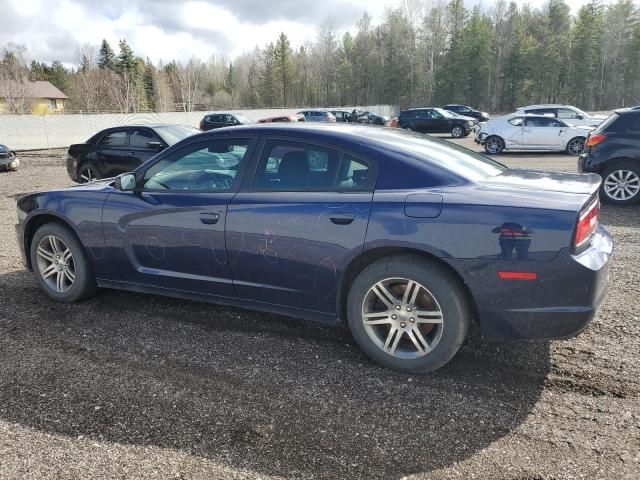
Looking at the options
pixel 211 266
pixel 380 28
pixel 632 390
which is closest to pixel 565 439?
pixel 632 390

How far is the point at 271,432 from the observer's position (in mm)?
2590

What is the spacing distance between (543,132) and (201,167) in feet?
53.3

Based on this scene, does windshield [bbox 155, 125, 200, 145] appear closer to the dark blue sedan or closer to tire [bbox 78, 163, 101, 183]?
tire [bbox 78, 163, 101, 183]

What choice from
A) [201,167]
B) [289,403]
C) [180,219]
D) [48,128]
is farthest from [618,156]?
[48,128]

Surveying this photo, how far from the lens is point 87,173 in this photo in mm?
10195

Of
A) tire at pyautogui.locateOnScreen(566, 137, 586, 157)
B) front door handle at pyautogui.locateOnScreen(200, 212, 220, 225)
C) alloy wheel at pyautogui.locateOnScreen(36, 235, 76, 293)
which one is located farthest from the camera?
tire at pyautogui.locateOnScreen(566, 137, 586, 157)

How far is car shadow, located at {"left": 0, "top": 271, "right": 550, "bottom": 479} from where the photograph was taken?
8.08ft

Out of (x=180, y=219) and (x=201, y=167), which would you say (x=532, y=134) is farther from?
(x=180, y=219)

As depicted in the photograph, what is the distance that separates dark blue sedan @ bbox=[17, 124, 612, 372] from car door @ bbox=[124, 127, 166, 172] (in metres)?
5.27

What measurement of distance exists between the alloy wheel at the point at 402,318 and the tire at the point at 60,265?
8.61 feet

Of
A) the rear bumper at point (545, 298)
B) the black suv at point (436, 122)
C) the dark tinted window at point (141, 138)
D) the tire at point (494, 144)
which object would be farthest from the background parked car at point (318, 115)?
the rear bumper at point (545, 298)

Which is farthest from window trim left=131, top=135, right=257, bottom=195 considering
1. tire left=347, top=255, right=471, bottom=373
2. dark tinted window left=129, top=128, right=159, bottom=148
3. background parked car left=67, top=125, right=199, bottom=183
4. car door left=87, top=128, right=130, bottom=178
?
car door left=87, top=128, right=130, bottom=178

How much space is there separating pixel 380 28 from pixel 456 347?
77.9 m

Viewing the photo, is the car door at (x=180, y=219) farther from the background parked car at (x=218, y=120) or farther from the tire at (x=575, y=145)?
the background parked car at (x=218, y=120)
